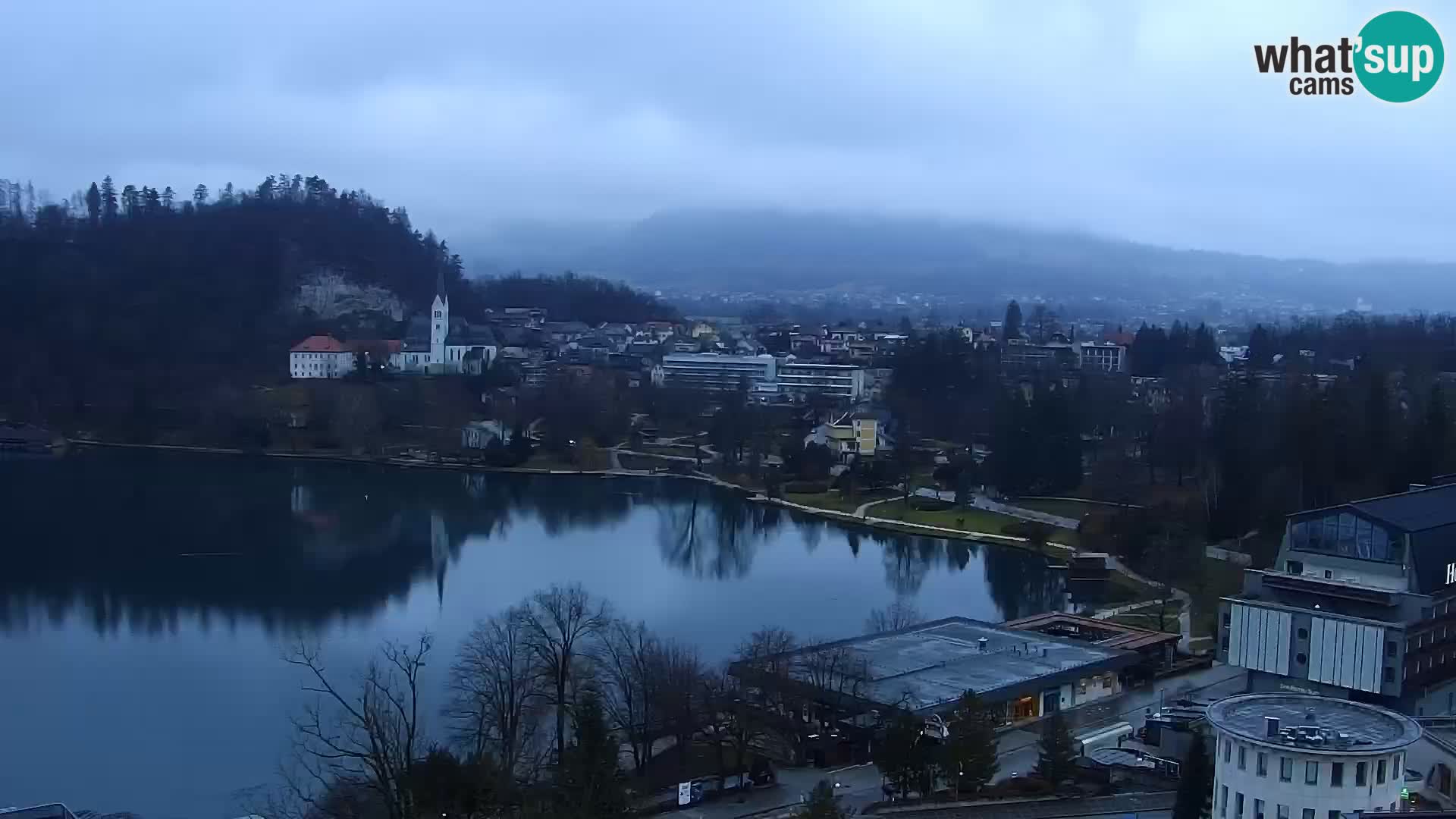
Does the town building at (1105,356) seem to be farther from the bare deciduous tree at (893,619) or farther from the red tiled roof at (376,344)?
the bare deciduous tree at (893,619)

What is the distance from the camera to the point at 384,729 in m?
4.69

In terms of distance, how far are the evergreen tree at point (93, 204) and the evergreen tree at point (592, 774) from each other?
75.3ft

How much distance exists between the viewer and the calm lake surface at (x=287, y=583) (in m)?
5.31

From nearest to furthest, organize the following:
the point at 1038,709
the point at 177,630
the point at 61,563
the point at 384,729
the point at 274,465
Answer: the point at 384,729 < the point at 1038,709 < the point at 177,630 < the point at 61,563 < the point at 274,465

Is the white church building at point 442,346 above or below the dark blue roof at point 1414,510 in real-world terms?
above

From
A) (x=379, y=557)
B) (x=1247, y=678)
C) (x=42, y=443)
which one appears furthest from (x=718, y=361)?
(x=1247, y=678)

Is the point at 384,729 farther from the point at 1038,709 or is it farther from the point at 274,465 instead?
the point at 274,465

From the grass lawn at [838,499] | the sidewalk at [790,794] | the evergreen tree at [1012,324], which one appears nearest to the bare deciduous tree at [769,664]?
the sidewalk at [790,794]

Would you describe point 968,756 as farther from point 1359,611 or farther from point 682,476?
point 682,476

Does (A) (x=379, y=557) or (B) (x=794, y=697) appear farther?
(A) (x=379, y=557)

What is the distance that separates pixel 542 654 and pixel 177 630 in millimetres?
2945

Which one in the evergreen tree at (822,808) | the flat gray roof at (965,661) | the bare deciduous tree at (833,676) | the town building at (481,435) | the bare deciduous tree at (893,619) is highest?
the town building at (481,435)

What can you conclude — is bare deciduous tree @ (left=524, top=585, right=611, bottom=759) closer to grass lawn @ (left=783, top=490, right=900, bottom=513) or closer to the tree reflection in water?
the tree reflection in water

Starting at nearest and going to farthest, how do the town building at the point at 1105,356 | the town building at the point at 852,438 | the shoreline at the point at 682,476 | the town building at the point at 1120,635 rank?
1. the town building at the point at 1120,635
2. the shoreline at the point at 682,476
3. the town building at the point at 852,438
4. the town building at the point at 1105,356
